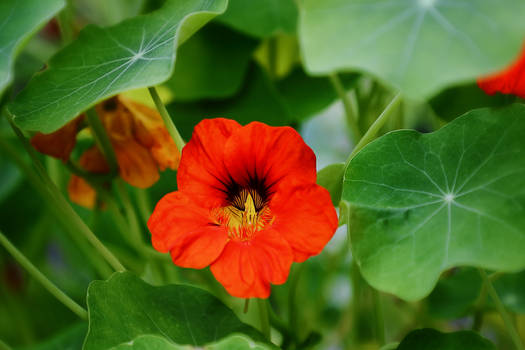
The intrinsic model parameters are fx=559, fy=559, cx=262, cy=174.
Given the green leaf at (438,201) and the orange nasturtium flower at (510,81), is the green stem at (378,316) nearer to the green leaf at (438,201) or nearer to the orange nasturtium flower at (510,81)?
the green leaf at (438,201)

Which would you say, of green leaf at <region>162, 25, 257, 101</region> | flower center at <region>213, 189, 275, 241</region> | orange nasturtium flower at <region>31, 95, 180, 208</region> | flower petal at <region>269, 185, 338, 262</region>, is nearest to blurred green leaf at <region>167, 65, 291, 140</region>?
green leaf at <region>162, 25, 257, 101</region>

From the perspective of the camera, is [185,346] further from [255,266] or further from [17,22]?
[17,22]

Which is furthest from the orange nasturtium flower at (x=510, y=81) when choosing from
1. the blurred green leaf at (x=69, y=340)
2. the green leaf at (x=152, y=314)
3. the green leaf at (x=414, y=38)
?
the blurred green leaf at (x=69, y=340)

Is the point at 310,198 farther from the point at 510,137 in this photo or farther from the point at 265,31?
the point at 265,31

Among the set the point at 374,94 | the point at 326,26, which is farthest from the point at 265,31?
the point at 326,26

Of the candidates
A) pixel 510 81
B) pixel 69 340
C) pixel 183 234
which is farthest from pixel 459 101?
pixel 69 340
